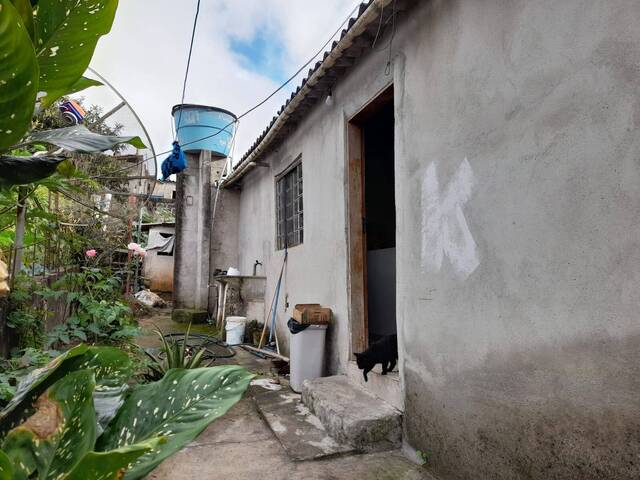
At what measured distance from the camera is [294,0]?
13.0 feet

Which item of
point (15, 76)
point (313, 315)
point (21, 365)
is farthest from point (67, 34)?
point (313, 315)

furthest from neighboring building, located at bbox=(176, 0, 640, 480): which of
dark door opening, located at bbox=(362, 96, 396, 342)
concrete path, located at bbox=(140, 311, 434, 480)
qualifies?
dark door opening, located at bbox=(362, 96, 396, 342)

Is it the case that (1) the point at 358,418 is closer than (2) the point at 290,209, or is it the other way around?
(1) the point at 358,418

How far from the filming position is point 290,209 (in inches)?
234

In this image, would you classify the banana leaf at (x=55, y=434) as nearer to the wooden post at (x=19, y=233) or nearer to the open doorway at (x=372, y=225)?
the wooden post at (x=19, y=233)

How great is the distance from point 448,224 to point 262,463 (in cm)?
195

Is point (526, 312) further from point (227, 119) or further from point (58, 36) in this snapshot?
point (227, 119)

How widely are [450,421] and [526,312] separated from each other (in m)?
0.87

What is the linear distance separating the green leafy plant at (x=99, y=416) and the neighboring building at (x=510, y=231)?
5.10ft

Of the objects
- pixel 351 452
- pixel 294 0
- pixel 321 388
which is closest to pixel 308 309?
pixel 321 388

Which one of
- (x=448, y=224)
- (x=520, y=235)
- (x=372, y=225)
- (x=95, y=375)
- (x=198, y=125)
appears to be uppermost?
(x=198, y=125)

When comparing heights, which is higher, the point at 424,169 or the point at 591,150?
the point at 424,169

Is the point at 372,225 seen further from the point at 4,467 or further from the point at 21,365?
the point at 4,467

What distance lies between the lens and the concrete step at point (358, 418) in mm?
2738
